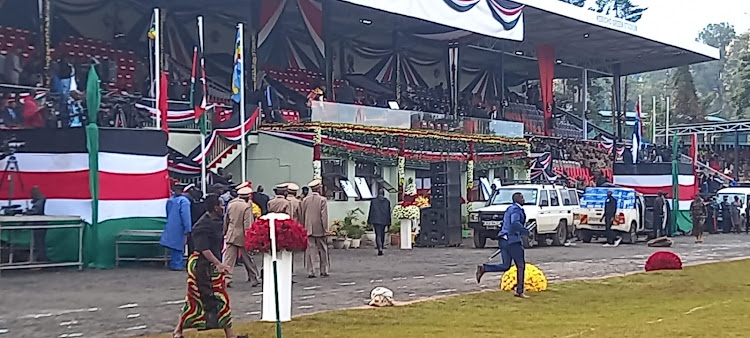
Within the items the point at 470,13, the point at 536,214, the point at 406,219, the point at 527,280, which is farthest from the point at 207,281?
the point at 470,13

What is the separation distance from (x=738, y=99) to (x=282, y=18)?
46.9 meters

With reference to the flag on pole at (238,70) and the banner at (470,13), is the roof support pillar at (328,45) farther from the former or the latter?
the flag on pole at (238,70)

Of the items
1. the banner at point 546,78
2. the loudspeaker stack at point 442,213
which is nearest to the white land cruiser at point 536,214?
the loudspeaker stack at point 442,213

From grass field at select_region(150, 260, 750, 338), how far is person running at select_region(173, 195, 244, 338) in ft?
2.76

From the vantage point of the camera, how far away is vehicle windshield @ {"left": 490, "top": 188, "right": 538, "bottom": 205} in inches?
1185

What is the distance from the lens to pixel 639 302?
15.7 meters

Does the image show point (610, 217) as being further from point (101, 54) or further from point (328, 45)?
point (101, 54)

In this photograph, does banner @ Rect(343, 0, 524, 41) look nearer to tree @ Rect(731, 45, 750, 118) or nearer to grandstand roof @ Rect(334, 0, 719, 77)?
grandstand roof @ Rect(334, 0, 719, 77)

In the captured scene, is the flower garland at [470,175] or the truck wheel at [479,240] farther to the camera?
the flower garland at [470,175]

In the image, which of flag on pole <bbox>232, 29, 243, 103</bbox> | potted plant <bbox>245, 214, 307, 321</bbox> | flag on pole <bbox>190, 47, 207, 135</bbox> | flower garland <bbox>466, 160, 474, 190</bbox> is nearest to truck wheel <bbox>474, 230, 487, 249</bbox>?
flower garland <bbox>466, 160, 474, 190</bbox>

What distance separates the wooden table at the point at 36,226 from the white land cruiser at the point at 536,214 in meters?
11.9

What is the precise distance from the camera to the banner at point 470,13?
121 ft

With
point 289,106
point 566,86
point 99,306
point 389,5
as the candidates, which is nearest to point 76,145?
point 99,306

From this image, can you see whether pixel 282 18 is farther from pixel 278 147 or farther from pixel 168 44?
pixel 278 147
